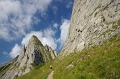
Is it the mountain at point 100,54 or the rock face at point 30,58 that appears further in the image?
the rock face at point 30,58

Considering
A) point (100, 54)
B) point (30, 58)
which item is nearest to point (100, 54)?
point (100, 54)

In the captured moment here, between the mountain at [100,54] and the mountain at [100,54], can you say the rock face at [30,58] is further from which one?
the mountain at [100,54]

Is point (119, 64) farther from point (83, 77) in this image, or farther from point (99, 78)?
point (83, 77)

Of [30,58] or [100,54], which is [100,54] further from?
Answer: [30,58]

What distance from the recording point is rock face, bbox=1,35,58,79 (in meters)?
152

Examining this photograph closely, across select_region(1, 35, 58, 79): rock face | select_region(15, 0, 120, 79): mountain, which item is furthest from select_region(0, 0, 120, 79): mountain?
select_region(1, 35, 58, 79): rock face

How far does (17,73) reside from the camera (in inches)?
5994

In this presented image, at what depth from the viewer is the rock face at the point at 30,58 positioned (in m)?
152

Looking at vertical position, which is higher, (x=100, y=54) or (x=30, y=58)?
(x=30, y=58)

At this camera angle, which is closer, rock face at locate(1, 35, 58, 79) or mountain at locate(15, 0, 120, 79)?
mountain at locate(15, 0, 120, 79)

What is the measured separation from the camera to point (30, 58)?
15688cm

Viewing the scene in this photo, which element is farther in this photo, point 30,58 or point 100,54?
point 30,58

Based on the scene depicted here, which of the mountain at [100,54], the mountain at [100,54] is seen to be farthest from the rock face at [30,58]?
the mountain at [100,54]

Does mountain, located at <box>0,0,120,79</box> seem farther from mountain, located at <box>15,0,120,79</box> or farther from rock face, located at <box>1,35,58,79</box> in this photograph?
rock face, located at <box>1,35,58,79</box>
